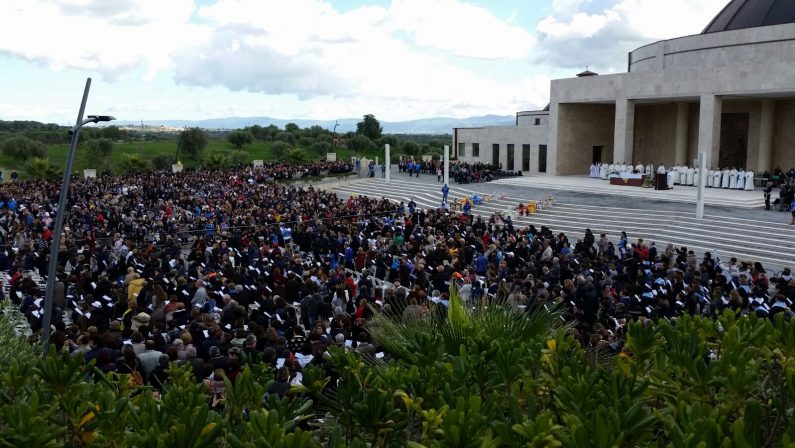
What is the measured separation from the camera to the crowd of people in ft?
31.3

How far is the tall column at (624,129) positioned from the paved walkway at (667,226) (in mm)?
5251

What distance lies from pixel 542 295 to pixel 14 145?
66.2 meters

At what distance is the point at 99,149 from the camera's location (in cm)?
6831

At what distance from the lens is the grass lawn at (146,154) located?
64.8 m

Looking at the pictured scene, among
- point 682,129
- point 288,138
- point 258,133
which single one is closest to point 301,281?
point 682,129

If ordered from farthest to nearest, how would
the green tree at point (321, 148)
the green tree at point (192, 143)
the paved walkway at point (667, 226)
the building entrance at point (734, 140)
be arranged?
the green tree at point (321, 148), the green tree at point (192, 143), the building entrance at point (734, 140), the paved walkway at point (667, 226)

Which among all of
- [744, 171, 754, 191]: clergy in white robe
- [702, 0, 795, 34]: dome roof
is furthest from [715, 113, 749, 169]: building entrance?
[744, 171, 754, 191]: clergy in white robe

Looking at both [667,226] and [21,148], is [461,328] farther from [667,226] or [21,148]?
[21,148]

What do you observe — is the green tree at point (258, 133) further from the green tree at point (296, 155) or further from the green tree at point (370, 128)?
the green tree at point (296, 155)

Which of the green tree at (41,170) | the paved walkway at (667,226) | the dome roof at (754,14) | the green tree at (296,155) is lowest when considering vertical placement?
the paved walkway at (667,226)

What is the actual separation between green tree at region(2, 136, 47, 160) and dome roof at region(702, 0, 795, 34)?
58185mm

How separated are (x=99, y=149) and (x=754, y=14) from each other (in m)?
56.8

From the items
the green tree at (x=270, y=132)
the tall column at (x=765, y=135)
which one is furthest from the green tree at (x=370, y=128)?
→ the tall column at (x=765, y=135)

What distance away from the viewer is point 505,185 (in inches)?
1497
